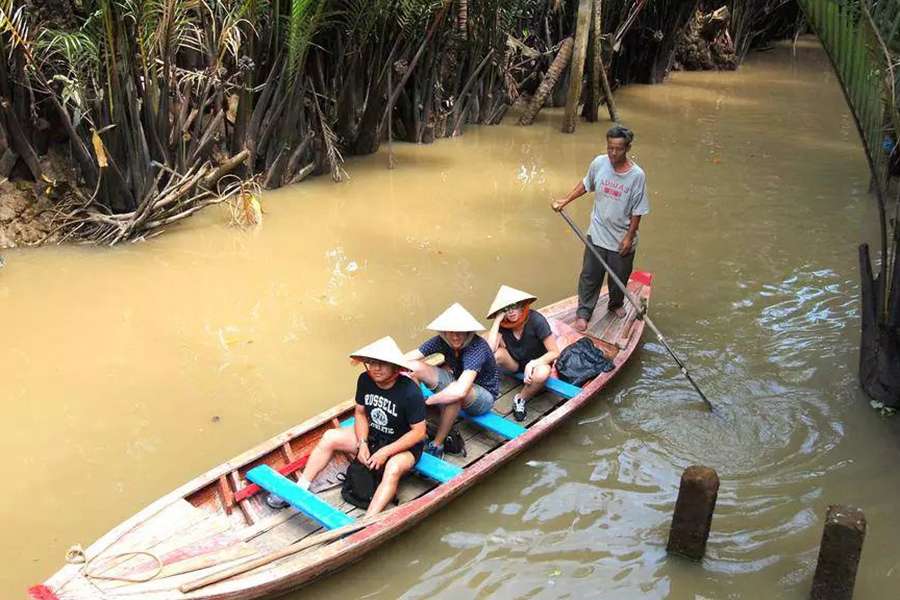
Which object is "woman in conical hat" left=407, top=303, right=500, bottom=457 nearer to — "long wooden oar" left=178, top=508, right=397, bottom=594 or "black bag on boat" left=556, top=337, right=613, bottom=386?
"black bag on boat" left=556, top=337, right=613, bottom=386

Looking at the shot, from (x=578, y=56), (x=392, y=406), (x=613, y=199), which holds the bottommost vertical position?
(x=392, y=406)

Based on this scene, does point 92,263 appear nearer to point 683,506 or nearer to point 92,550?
point 92,550

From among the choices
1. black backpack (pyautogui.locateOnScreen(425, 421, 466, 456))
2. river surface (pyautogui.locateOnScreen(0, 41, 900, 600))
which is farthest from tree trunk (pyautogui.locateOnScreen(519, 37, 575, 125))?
black backpack (pyautogui.locateOnScreen(425, 421, 466, 456))

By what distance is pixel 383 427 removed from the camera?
450cm

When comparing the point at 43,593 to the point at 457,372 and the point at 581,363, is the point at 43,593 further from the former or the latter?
the point at 581,363

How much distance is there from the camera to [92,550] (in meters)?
3.71

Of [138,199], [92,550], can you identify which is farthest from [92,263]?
[92,550]

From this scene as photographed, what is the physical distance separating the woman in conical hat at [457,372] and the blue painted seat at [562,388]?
1.57 ft

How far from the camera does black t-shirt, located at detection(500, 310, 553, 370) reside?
564 cm

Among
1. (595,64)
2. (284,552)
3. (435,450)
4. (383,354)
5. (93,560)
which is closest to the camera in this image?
(93,560)

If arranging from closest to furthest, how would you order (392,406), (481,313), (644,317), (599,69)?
(392,406), (644,317), (481,313), (599,69)

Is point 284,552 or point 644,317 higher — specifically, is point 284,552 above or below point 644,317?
below

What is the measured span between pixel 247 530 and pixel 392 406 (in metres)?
0.96

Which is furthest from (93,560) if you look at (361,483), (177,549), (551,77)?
(551,77)
